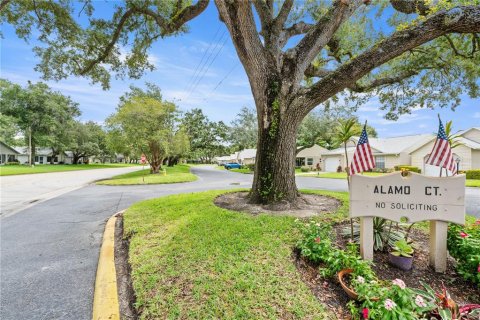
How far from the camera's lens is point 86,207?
7.44 meters

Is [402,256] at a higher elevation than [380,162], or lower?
lower

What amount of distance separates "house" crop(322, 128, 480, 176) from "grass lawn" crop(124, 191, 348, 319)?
18383 mm

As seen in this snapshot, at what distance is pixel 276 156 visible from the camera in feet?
17.1

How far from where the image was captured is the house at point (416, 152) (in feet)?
66.0

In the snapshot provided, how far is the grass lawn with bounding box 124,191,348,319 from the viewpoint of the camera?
215 centimetres

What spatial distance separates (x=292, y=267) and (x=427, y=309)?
4.13ft

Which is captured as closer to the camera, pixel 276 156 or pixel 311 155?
pixel 276 156

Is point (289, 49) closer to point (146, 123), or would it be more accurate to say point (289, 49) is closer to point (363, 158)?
point (363, 158)

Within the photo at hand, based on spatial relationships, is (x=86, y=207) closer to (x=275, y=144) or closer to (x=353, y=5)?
(x=275, y=144)

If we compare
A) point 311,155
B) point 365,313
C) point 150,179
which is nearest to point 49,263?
point 365,313

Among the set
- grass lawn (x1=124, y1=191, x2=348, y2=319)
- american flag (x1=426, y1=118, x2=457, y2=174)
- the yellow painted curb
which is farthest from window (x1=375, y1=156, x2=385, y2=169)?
the yellow painted curb

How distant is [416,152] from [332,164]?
9.55 m

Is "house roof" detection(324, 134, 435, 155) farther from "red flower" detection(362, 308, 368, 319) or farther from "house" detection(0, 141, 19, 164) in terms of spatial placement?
"house" detection(0, 141, 19, 164)

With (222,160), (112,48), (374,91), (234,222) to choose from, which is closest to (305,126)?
(374,91)
